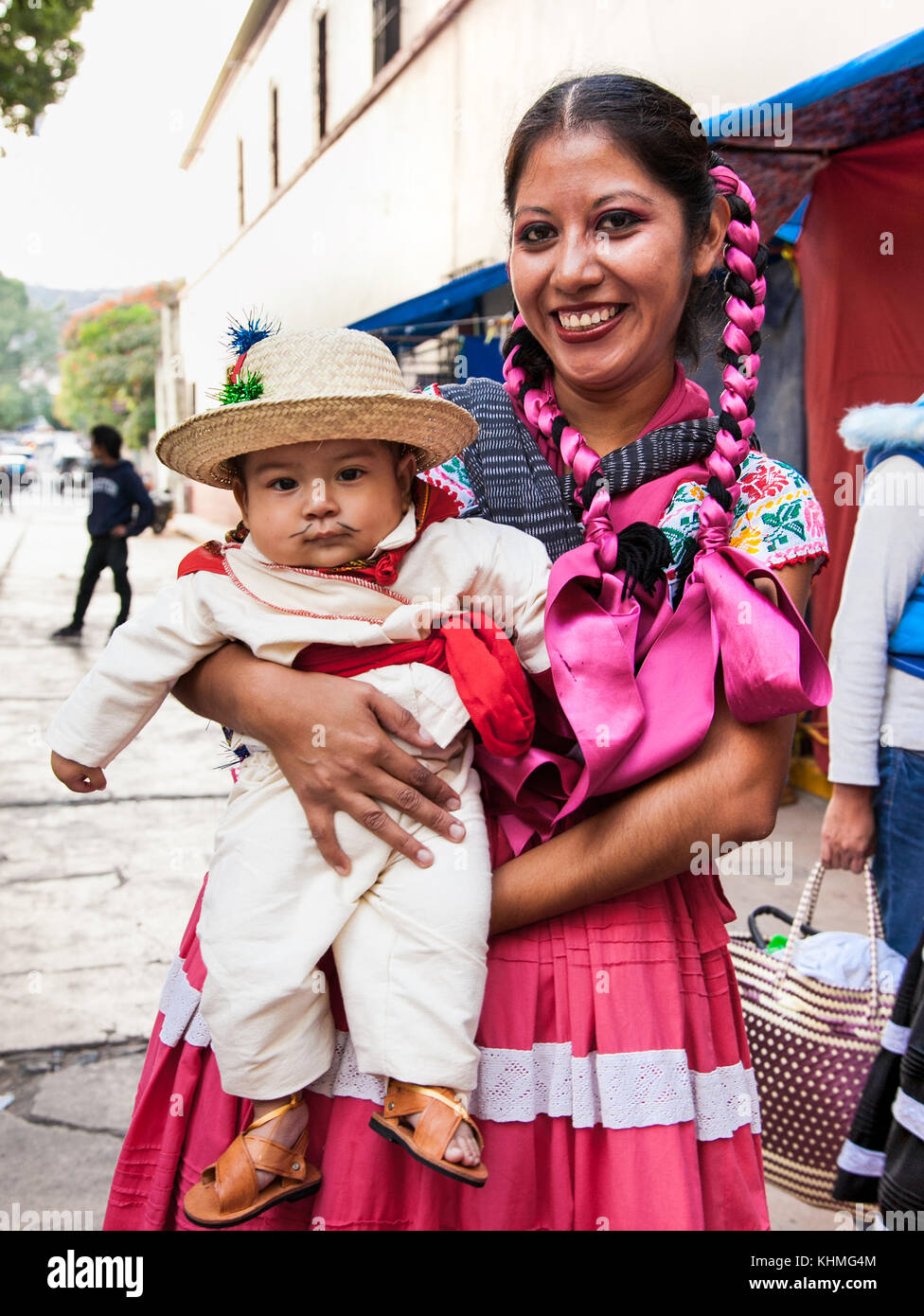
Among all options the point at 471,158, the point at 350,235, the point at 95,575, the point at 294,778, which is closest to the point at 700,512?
the point at 294,778

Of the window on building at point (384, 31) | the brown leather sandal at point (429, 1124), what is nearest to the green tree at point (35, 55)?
the window on building at point (384, 31)

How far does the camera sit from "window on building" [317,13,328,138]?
47.6ft

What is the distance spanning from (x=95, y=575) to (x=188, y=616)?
9.32 meters

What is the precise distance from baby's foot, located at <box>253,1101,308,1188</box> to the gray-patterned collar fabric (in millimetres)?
848

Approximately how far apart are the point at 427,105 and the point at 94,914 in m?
8.80

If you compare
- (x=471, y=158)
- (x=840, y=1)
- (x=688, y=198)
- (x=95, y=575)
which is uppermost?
(x=471, y=158)

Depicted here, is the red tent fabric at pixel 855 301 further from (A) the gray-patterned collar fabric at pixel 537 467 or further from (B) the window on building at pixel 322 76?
(B) the window on building at pixel 322 76

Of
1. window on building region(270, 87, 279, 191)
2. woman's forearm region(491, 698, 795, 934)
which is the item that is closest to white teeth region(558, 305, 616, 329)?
woman's forearm region(491, 698, 795, 934)

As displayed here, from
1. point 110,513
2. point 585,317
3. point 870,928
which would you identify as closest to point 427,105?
point 110,513

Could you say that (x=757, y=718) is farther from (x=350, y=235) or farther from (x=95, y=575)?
(x=350, y=235)

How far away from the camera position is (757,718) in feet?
4.29

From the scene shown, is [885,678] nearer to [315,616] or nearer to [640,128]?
[640,128]

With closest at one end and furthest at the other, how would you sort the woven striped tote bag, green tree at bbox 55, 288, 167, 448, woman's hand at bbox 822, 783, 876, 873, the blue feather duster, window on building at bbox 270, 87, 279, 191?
the blue feather duster → the woven striped tote bag → woman's hand at bbox 822, 783, 876, 873 → window on building at bbox 270, 87, 279, 191 → green tree at bbox 55, 288, 167, 448

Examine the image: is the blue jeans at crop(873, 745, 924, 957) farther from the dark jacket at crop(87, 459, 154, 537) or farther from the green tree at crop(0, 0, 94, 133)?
the green tree at crop(0, 0, 94, 133)
